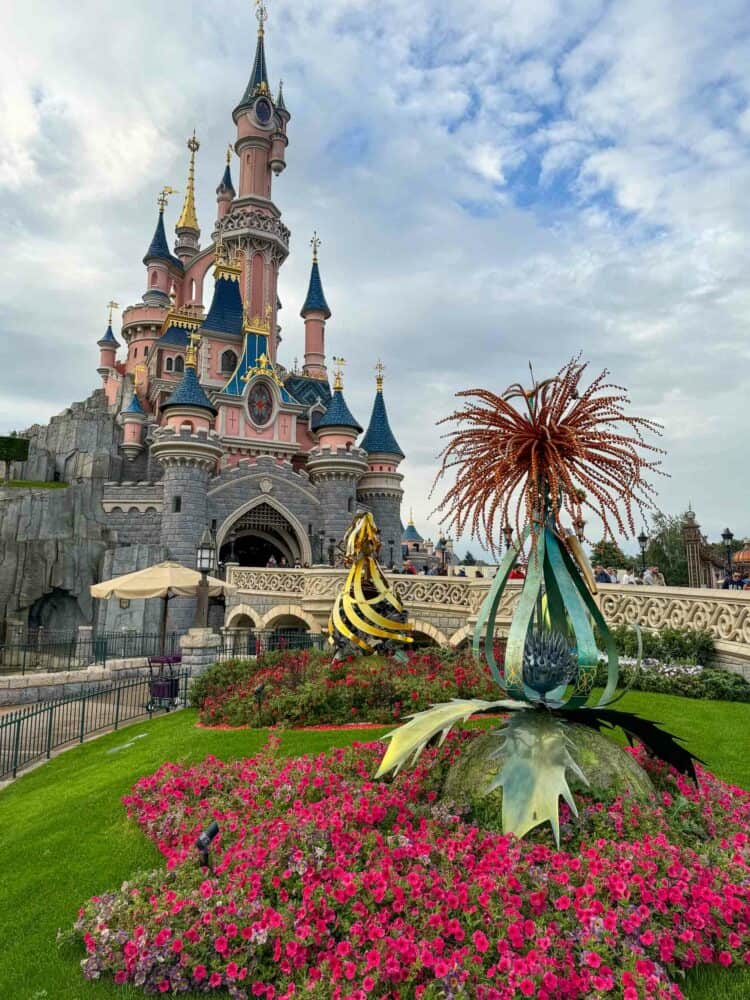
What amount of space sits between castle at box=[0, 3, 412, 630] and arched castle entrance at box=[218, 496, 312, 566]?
0.30ft

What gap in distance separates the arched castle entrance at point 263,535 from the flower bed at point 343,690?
66.5 ft

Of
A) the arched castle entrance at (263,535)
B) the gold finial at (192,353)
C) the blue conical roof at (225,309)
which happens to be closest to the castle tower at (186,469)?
the arched castle entrance at (263,535)

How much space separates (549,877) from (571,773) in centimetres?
97

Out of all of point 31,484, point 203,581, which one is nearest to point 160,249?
point 31,484

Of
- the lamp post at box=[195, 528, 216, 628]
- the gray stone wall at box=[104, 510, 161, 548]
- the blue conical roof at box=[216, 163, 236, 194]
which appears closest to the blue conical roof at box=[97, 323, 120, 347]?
the blue conical roof at box=[216, 163, 236, 194]

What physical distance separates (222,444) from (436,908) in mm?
32094

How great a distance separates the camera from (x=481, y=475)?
5.12 meters

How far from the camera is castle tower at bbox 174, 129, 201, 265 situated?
5316 cm

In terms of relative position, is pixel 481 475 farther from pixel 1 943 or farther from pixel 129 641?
pixel 129 641

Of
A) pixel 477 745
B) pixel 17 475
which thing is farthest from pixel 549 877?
pixel 17 475

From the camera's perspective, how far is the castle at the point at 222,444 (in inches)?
1225

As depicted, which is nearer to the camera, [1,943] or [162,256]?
[1,943]

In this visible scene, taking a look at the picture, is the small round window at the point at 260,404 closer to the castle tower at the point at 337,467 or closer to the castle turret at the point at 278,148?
the castle tower at the point at 337,467

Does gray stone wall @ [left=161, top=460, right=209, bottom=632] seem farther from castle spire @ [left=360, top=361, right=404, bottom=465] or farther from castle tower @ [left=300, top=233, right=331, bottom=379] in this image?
castle tower @ [left=300, top=233, right=331, bottom=379]
